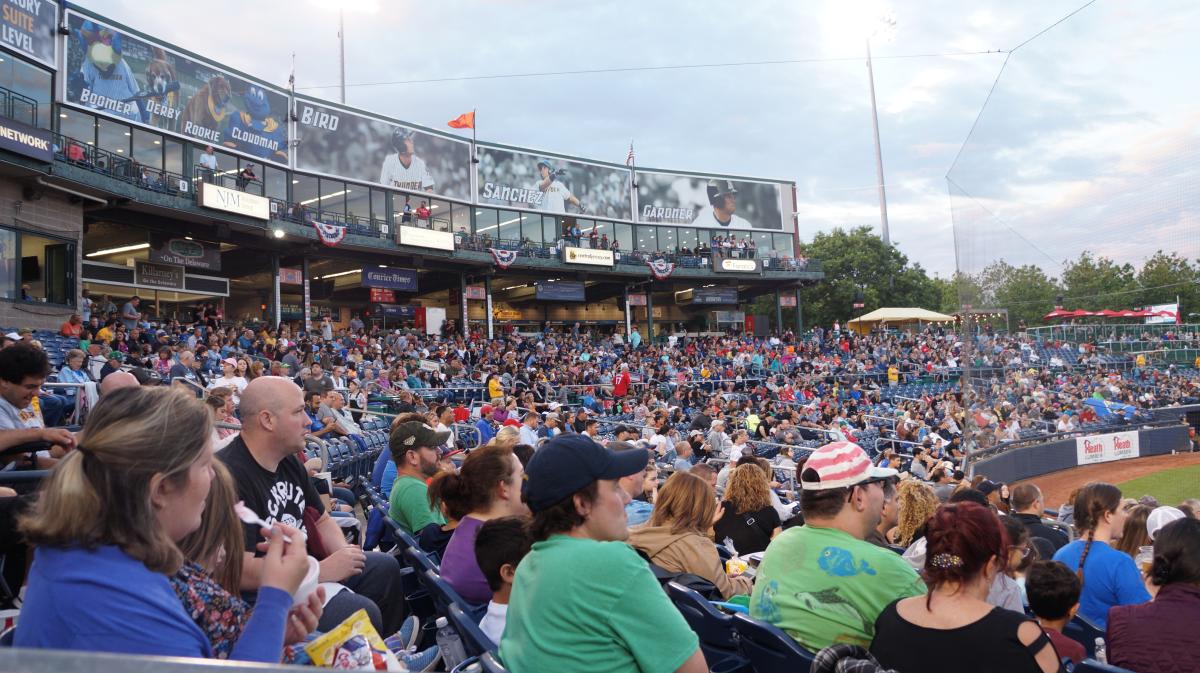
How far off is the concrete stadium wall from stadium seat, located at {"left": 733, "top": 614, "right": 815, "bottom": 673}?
1152 centimetres

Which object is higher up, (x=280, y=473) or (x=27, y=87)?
(x=27, y=87)

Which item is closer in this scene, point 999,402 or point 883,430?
point 999,402

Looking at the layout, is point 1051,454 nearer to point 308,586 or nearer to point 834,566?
point 834,566

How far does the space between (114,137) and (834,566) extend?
24.1m

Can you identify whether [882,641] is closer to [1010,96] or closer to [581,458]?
[581,458]

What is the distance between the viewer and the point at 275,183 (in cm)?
2684

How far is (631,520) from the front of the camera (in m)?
5.85

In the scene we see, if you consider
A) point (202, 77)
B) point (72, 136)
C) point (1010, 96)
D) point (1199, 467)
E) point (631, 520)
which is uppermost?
point (202, 77)

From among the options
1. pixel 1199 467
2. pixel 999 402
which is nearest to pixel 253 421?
pixel 999 402

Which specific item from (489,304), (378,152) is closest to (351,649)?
(378,152)

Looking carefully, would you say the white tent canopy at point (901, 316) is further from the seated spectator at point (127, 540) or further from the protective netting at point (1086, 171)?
the seated spectator at point (127, 540)

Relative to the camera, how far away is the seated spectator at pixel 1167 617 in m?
3.12

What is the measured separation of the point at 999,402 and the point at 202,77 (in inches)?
908

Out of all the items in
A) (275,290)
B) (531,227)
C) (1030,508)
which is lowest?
(1030,508)
